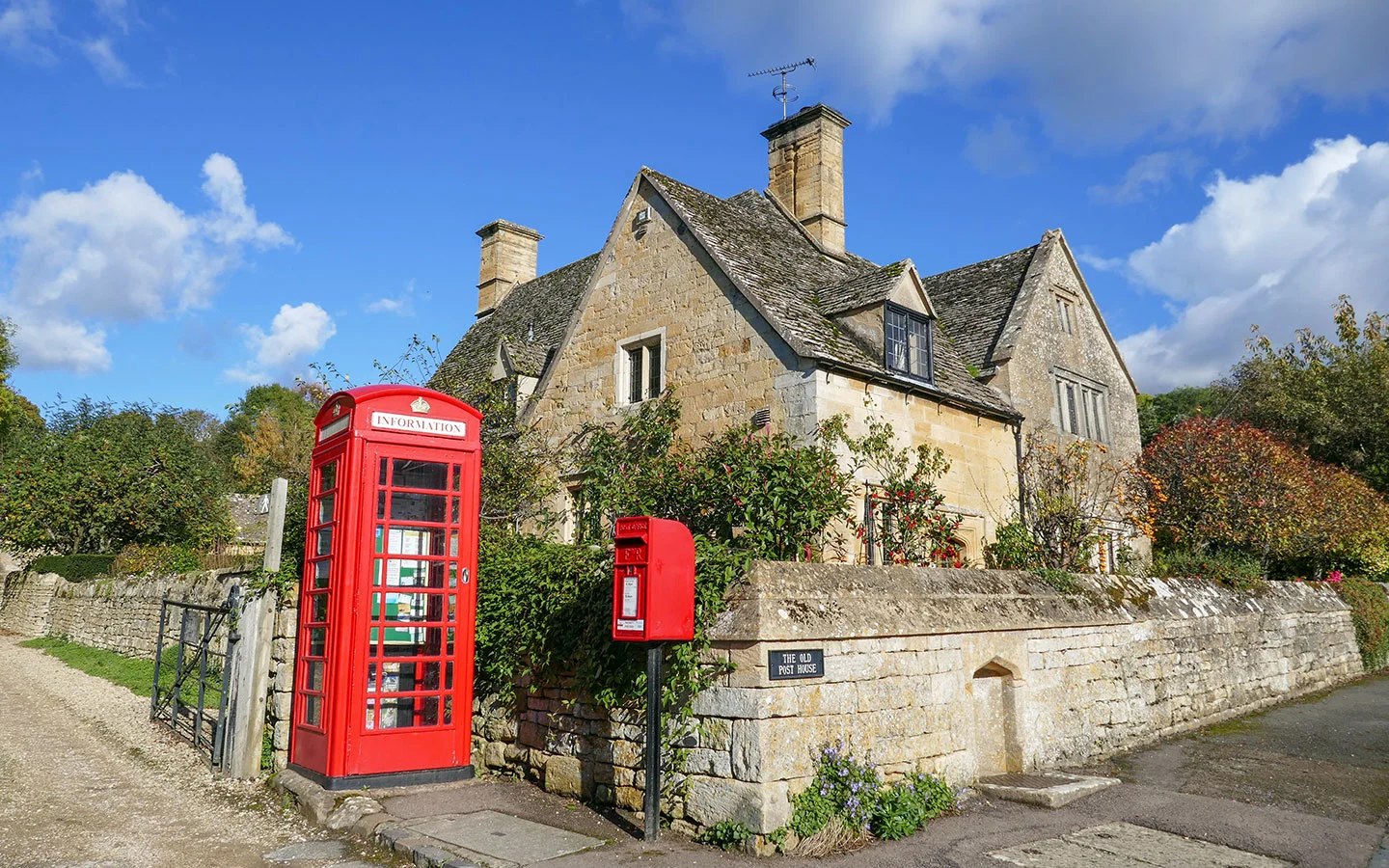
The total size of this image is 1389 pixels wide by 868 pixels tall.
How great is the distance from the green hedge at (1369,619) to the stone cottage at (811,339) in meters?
4.93

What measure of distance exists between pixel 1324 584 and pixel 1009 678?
42.3 feet

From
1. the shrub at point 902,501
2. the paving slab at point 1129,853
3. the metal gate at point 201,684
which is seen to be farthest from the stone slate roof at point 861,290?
the metal gate at point 201,684

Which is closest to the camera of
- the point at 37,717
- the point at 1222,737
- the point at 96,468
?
the point at 1222,737

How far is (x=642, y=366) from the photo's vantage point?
1572cm

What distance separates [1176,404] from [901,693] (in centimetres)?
5032

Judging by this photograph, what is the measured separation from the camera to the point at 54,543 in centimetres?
2670

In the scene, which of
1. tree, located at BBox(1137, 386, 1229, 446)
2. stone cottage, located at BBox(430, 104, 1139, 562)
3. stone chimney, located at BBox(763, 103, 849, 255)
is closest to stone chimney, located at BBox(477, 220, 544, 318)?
stone cottage, located at BBox(430, 104, 1139, 562)

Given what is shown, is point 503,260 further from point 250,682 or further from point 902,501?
point 250,682

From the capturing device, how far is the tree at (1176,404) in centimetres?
3778

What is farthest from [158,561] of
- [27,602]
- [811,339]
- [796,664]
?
[796,664]

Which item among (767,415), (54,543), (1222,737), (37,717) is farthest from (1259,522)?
(54,543)

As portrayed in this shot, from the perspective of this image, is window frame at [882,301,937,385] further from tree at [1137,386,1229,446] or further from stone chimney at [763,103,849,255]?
tree at [1137,386,1229,446]

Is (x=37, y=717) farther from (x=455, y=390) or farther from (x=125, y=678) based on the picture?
(x=455, y=390)

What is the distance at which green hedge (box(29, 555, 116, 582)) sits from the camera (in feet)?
79.4
